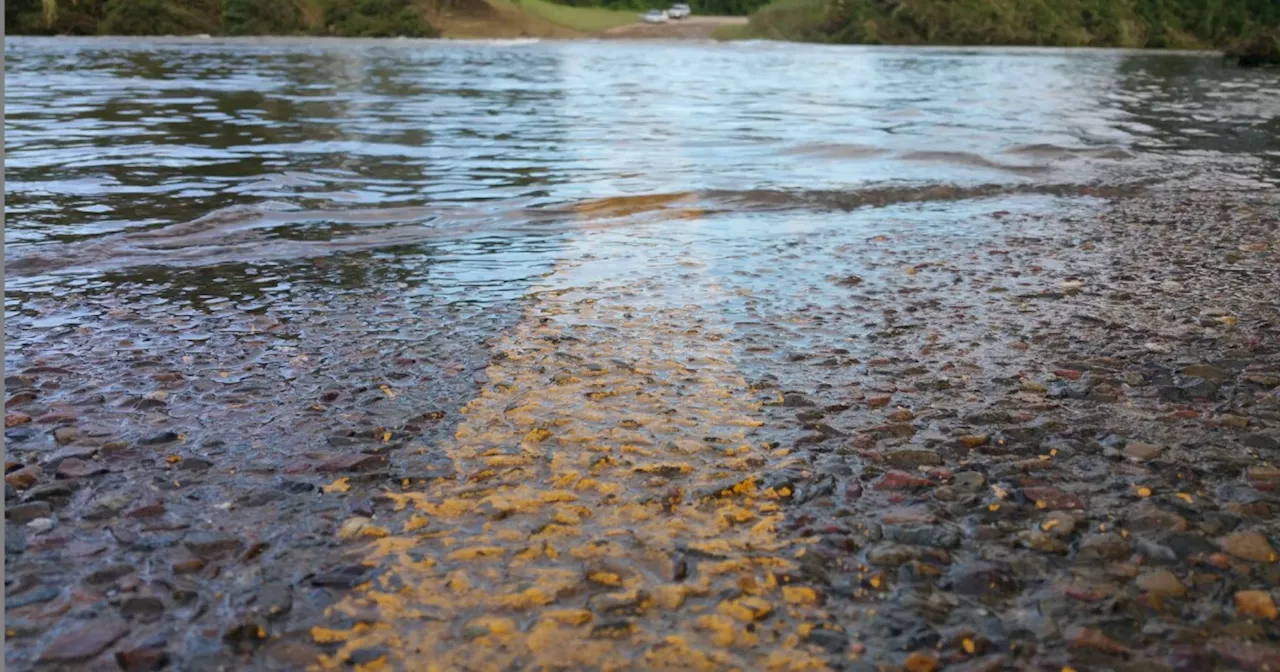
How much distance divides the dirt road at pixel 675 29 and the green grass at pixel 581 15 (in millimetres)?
2303

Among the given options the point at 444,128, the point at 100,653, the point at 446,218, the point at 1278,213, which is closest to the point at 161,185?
the point at 446,218

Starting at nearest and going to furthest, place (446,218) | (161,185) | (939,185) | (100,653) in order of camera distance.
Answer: (100,653), (446,218), (161,185), (939,185)

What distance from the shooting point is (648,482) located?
199cm

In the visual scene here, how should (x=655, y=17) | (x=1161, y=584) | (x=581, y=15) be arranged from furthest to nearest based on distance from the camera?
(x=581, y=15) < (x=655, y=17) < (x=1161, y=584)

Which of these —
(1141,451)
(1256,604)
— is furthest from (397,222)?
(1256,604)

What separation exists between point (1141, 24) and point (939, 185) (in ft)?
280

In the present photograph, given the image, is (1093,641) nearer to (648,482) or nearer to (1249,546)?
(1249,546)

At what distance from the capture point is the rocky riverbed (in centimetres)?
148

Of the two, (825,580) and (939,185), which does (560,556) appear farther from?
(939,185)

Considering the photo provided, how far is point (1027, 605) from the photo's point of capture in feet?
5.11

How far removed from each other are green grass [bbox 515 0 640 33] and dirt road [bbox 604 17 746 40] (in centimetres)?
230

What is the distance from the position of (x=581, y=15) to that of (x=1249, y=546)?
90544 mm

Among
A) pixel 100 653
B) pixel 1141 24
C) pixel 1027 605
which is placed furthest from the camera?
pixel 1141 24

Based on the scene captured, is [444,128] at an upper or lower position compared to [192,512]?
upper
